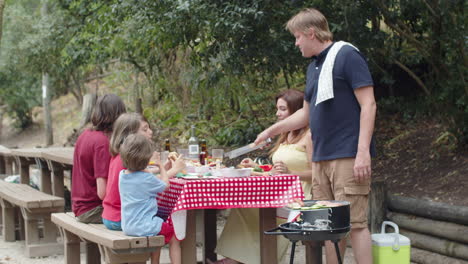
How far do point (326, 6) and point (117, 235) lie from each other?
3.41m

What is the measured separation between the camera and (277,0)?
6508 mm

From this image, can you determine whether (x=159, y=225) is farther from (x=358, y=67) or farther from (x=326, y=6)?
(x=326, y=6)

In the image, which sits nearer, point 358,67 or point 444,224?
point 358,67

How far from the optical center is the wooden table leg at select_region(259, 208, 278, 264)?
15.7 feet

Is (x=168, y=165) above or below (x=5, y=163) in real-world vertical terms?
above

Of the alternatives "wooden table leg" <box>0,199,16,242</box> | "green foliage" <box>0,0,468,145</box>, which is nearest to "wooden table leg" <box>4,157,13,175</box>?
"green foliage" <box>0,0,468,145</box>

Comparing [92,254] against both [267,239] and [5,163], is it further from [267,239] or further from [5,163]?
[5,163]

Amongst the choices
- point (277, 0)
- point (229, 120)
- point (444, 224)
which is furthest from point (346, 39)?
point (229, 120)

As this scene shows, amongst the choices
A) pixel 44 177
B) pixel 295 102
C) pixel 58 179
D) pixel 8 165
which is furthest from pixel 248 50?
pixel 8 165

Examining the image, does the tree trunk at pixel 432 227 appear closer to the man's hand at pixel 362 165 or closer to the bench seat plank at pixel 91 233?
the man's hand at pixel 362 165

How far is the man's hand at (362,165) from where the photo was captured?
4000 mm

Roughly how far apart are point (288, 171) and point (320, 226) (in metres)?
1.27

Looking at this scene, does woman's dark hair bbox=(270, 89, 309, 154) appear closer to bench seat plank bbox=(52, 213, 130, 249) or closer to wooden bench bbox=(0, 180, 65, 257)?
bench seat plank bbox=(52, 213, 130, 249)

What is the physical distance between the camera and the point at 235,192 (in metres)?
4.45
